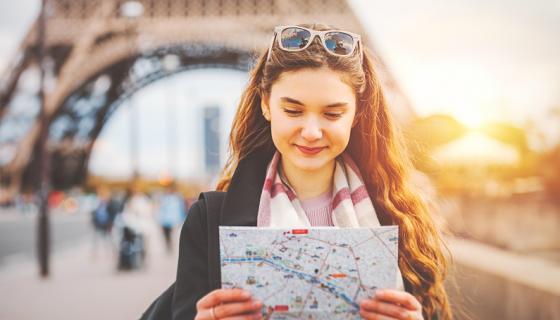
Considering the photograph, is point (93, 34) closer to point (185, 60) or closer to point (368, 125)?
point (185, 60)

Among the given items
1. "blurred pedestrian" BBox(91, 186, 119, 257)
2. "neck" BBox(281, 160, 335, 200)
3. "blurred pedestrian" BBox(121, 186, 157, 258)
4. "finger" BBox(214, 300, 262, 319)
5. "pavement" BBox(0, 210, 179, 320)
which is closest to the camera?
"finger" BBox(214, 300, 262, 319)

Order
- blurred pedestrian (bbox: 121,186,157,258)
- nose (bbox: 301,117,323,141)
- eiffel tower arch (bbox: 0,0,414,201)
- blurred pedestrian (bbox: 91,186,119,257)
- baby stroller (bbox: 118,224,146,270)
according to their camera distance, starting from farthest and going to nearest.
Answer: eiffel tower arch (bbox: 0,0,414,201) → blurred pedestrian (bbox: 91,186,119,257) → blurred pedestrian (bbox: 121,186,157,258) → baby stroller (bbox: 118,224,146,270) → nose (bbox: 301,117,323,141)

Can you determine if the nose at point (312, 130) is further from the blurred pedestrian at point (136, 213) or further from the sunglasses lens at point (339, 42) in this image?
the blurred pedestrian at point (136, 213)

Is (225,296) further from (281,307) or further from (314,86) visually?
(314,86)

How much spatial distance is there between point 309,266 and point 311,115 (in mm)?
367

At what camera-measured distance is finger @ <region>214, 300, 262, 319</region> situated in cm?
124

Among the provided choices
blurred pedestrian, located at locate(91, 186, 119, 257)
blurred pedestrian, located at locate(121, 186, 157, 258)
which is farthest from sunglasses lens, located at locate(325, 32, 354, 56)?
blurred pedestrian, located at locate(91, 186, 119, 257)

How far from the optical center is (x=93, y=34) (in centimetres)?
1997

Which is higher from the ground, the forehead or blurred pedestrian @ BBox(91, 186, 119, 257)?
the forehead

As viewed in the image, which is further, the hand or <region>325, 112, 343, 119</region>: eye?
<region>325, 112, 343, 119</region>: eye

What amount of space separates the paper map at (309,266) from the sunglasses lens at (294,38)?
0.49m

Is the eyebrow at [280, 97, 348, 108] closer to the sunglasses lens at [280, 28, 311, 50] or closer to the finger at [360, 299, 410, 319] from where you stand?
the sunglasses lens at [280, 28, 311, 50]

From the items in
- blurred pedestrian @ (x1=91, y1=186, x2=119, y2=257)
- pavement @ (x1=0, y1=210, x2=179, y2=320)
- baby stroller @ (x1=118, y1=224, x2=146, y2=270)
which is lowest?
pavement @ (x1=0, y1=210, x2=179, y2=320)

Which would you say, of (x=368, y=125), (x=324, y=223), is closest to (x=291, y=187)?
(x=324, y=223)
